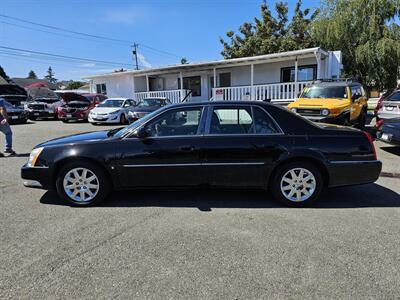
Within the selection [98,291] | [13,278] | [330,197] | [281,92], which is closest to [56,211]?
[13,278]

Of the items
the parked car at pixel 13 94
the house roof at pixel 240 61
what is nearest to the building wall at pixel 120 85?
the house roof at pixel 240 61

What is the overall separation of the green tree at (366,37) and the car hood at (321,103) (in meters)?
10.7

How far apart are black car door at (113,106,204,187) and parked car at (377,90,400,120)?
300 inches

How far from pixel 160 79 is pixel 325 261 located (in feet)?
74.2

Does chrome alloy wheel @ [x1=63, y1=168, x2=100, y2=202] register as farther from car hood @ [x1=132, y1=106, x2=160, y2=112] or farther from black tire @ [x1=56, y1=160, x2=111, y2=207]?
car hood @ [x1=132, y1=106, x2=160, y2=112]

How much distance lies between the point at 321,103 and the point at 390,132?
109 inches

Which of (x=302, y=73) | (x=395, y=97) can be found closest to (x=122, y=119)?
(x=302, y=73)

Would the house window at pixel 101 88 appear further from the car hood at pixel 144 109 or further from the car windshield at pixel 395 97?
the car windshield at pixel 395 97

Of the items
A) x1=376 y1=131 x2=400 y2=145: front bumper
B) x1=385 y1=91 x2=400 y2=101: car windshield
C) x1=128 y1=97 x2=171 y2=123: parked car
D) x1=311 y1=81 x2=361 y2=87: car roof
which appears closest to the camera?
x1=376 y1=131 x2=400 y2=145: front bumper

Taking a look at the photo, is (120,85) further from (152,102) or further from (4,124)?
(4,124)

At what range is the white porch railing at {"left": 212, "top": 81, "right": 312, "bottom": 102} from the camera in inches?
640

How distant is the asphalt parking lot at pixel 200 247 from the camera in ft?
8.56

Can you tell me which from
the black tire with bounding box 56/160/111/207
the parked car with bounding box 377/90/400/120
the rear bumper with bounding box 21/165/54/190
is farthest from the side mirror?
the parked car with bounding box 377/90/400/120

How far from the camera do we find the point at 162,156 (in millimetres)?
4379
